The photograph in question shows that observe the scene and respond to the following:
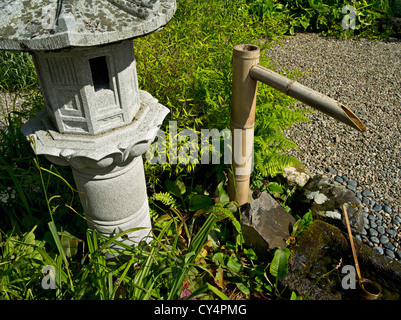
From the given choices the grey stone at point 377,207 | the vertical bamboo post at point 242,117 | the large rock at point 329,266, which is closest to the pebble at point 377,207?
the grey stone at point 377,207

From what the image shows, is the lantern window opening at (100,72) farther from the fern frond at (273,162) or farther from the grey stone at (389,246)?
the grey stone at (389,246)

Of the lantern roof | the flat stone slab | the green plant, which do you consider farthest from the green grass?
the green plant

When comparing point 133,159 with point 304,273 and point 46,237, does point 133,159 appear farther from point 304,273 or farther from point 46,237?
point 304,273

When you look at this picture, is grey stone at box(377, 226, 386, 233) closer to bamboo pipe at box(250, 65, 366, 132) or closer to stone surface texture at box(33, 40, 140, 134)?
bamboo pipe at box(250, 65, 366, 132)

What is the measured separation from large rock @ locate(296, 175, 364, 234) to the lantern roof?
1.98 metres

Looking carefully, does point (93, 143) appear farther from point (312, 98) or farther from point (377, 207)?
point (377, 207)

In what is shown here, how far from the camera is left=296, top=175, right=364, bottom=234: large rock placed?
2.74 m

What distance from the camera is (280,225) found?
2578 mm

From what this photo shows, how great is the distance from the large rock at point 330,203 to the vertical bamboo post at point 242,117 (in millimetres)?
554

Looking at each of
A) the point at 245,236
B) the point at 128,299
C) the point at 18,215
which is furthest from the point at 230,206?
the point at 18,215

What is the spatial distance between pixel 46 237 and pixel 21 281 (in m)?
0.48

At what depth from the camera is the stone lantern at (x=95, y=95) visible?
4.63 ft

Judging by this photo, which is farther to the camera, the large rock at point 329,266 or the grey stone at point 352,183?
the grey stone at point 352,183

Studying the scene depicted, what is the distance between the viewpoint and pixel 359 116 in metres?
4.20
